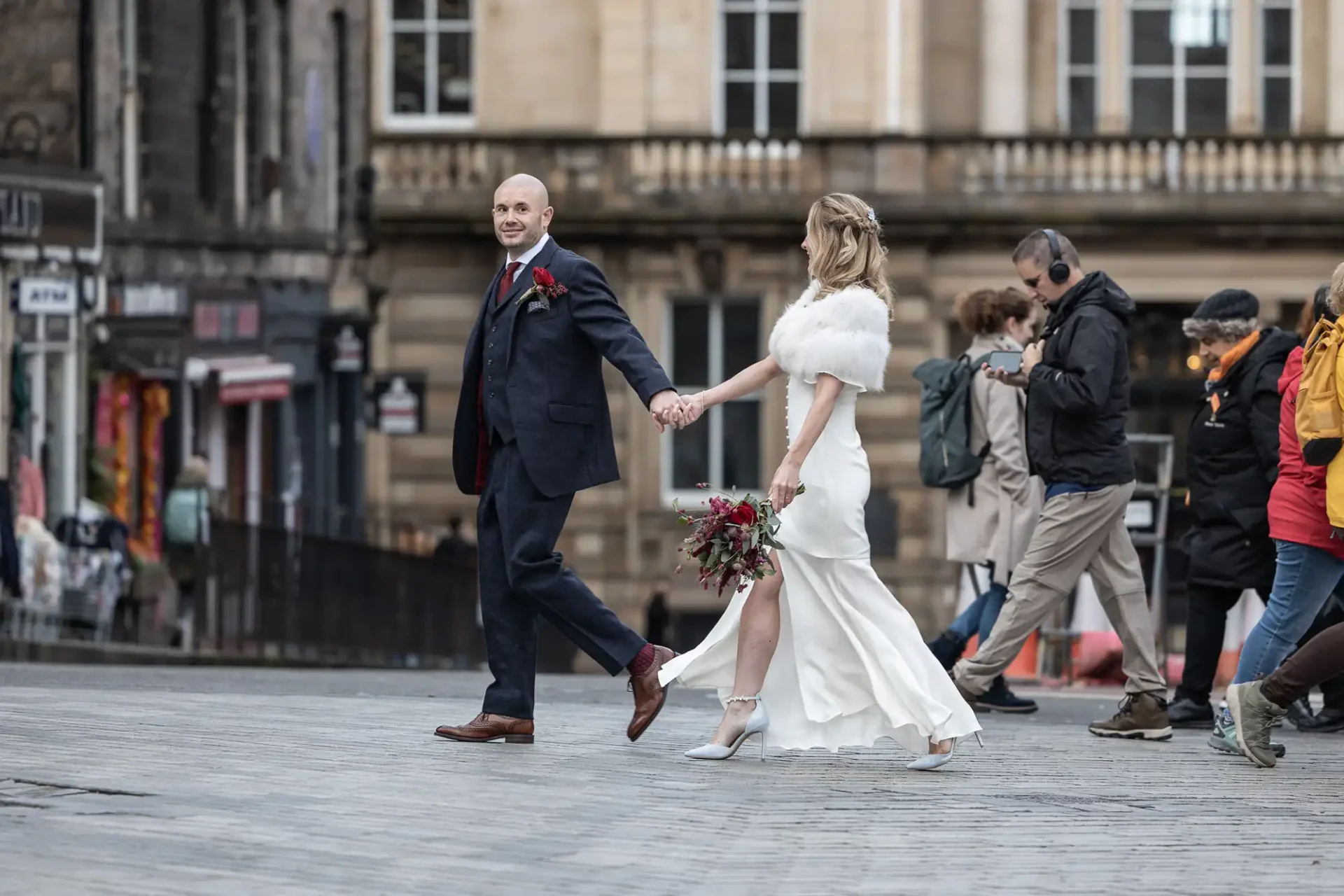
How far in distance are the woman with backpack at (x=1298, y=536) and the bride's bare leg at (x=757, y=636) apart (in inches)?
78.4

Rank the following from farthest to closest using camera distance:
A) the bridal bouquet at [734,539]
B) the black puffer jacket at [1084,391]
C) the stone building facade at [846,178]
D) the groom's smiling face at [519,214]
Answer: the stone building facade at [846,178] → the black puffer jacket at [1084,391] → the groom's smiling face at [519,214] → the bridal bouquet at [734,539]

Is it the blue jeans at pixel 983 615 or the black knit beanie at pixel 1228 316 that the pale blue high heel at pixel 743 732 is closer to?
the black knit beanie at pixel 1228 316

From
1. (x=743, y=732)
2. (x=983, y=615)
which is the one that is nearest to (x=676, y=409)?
(x=743, y=732)

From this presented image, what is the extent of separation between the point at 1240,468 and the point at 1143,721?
1.16m

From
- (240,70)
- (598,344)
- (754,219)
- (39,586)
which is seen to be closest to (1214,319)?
(598,344)

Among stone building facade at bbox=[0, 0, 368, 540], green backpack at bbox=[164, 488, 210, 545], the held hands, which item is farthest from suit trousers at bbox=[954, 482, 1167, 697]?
stone building facade at bbox=[0, 0, 368, 540]

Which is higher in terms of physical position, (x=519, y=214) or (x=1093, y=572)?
(x=519, y=214)

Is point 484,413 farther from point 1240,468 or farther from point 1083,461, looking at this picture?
point 1240,468

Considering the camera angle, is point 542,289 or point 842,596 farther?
point 542,289

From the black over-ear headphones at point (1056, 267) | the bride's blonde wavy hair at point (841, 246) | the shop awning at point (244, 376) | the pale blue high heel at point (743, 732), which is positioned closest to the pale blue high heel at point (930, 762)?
the pale blue high heel at point (743, 732)

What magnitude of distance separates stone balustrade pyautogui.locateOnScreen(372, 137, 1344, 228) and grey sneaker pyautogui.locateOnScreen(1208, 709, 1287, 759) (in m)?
25.5

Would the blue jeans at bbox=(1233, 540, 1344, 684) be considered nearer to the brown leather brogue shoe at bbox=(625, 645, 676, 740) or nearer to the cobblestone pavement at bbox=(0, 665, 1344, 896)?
the cobblestone pavement at bbox=(0, 665, 1344, 896)

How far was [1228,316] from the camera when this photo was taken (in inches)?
488

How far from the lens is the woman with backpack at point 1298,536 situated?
10914 mm
